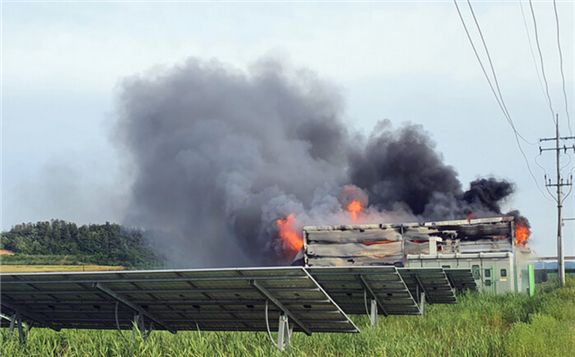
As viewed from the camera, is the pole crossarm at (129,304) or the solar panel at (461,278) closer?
the pole crossarm at (129,304)

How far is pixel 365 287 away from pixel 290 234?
38.6 m

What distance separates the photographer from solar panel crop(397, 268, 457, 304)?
2403 centimetres

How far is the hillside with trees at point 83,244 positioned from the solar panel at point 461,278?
186 ft

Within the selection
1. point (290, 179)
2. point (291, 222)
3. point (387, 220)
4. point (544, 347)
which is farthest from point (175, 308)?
point (290, 179)

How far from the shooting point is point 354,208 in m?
62.0

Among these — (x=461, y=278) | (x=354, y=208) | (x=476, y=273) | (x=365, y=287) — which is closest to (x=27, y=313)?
(x=365, y=287)

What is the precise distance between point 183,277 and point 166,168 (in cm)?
6645

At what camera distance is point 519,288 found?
38.1 metres

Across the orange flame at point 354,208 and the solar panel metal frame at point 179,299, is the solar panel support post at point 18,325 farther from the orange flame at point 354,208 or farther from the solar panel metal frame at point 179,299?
the orange flame at point 354,208

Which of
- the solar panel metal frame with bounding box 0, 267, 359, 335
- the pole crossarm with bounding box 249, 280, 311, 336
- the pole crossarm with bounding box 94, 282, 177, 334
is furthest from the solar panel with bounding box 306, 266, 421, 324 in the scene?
the pole crossarm with bounding box 94, 282, 177, 334

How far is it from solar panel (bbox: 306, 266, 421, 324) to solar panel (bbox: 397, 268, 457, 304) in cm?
303

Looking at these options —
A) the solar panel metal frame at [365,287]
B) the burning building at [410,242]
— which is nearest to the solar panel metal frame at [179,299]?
the solar panel metal frame at [365,287]

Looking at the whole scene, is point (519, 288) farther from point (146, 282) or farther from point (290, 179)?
point (290, 179)

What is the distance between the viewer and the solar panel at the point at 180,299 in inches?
508
